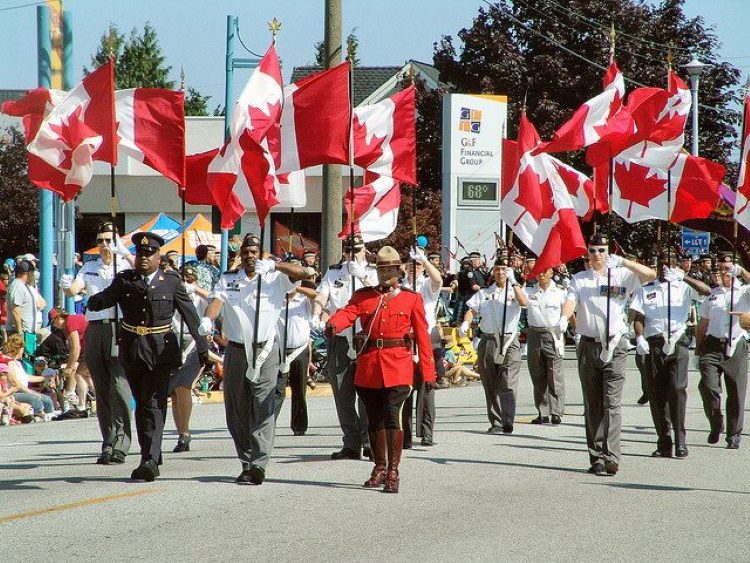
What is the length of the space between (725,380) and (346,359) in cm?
455

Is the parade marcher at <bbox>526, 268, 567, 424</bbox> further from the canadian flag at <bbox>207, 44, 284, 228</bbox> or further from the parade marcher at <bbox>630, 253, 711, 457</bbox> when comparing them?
the canadian flag at <bbox>207, 44, 284, 228</bbox>

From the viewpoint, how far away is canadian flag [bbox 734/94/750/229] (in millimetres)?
13203

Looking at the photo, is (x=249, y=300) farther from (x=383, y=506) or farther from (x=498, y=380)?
(x=498, y=380)

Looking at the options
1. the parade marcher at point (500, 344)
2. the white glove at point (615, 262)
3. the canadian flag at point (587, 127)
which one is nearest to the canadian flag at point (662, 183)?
the canadian flag at point (587, 127)

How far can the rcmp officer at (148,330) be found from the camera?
37.7 feet

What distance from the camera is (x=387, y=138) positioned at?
15.1 meters

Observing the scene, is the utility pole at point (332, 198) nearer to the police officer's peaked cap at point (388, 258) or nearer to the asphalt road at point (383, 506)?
the asphalt road at point (383, 506)

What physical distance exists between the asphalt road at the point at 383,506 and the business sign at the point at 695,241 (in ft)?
69.1

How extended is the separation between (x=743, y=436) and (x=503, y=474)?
479 centimetres

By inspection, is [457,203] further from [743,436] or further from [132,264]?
[132,264]

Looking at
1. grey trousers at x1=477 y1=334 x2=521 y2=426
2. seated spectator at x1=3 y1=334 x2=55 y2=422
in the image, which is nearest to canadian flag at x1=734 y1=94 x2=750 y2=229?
grey trousers at x1=477 y1=334 x2=521 y2=426

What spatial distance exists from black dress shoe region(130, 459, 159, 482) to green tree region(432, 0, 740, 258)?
1254 inches

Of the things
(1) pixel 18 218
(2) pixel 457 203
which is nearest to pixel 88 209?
(1) pixel 18 218

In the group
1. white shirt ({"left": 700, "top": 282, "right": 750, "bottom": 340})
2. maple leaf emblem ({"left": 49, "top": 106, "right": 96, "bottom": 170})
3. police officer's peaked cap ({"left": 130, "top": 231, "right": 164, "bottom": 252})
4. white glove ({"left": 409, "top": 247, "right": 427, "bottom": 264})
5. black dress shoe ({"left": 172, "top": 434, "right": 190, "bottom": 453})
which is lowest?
black dress shoe ({"left": 172, "top": 434, "right": 190, "bottom": 453})
